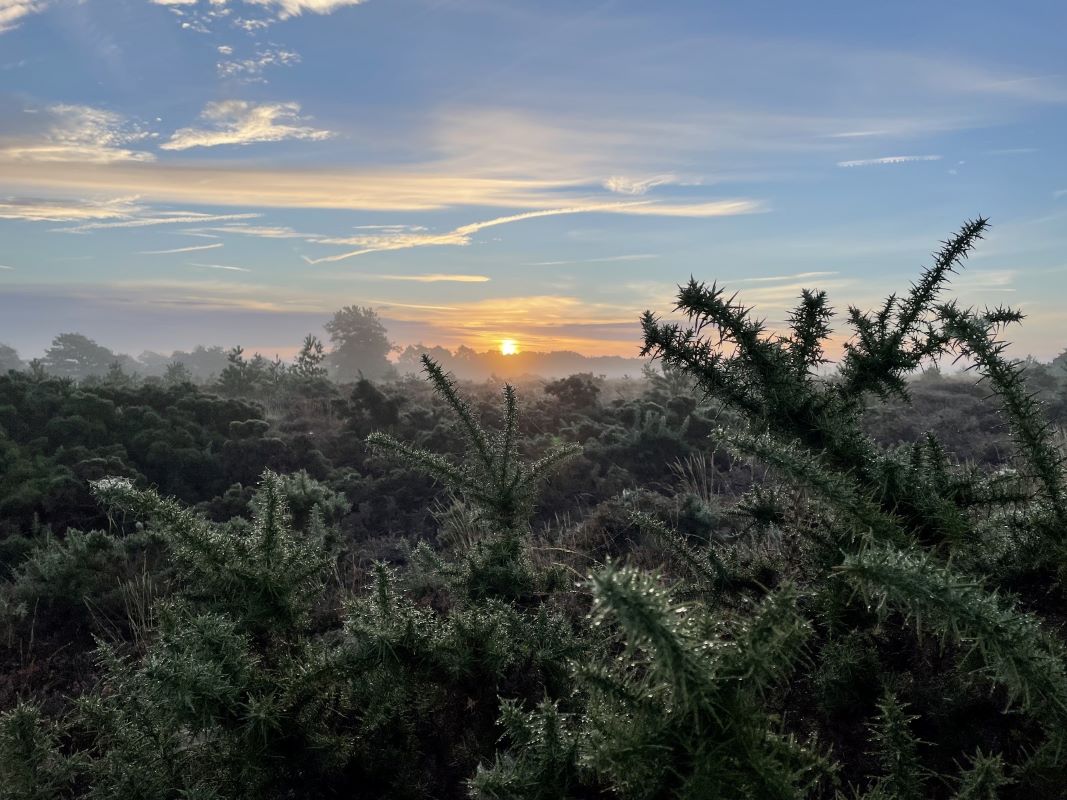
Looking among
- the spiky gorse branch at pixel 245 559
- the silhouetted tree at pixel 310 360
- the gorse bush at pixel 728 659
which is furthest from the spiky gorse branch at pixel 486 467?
the silhouetted tree at pixel 310 360

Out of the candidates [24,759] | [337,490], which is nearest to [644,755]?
[24,759]

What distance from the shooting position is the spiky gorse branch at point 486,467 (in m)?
4.23

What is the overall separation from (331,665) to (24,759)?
1145 millimetres

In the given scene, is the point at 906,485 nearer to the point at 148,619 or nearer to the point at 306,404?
the point at 148,619

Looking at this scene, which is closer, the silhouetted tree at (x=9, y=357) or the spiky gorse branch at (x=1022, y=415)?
the spiky gorse branch at (x=1022, y=415)

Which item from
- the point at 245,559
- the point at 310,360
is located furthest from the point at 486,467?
the point at 310,360

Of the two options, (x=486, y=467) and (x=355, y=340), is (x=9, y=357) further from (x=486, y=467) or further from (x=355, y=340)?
(x=486, y=467)

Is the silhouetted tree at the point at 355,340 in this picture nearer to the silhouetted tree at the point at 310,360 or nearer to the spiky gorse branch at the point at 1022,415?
the silhouetted tree at the point at 310,360

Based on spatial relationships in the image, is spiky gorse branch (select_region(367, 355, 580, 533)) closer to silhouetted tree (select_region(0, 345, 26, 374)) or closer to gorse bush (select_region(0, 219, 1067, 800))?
gorse bush (select_region(0, 219, 1067, 800))

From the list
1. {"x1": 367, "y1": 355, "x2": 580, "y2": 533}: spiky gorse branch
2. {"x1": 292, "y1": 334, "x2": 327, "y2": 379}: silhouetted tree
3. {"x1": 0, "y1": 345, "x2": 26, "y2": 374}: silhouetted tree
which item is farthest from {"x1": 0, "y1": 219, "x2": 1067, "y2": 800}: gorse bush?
{"x1": 0, "y1": 345, "x2": 26, "y2": 374}: silhouetted tree

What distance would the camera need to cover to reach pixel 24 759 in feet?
8.86

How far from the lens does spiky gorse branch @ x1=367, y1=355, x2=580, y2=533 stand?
167 inches

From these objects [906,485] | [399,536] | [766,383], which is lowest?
[399,536]

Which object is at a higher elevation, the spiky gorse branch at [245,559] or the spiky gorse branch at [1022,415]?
the spiky gorse branch at [1022,415]
